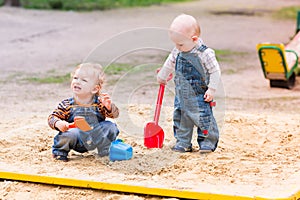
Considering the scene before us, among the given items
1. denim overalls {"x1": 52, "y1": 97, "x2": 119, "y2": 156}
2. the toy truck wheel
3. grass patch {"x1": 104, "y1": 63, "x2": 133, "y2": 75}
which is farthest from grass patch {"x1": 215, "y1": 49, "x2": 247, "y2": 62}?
denim overalls {"x1": 52, "y1": 97, "x2": 119, "y2": 156}

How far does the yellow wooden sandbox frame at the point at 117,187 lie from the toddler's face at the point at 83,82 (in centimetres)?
59

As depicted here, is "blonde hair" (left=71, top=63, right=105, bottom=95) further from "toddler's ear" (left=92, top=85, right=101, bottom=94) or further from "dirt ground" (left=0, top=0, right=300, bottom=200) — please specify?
"dirt ground" (left=0, top=0, right=300, bottom=200)

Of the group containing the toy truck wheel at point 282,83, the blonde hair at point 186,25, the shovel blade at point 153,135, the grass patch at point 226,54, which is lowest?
the grass patch at point 226,54

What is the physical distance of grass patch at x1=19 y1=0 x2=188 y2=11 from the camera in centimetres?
1370

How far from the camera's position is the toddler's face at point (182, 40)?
3.96m

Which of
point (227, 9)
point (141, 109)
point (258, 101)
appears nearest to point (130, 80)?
point (258, 101)

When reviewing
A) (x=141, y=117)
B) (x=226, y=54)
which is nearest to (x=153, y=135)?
(x=141, y=117)

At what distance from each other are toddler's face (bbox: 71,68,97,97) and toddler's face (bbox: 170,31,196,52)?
1.62 feet

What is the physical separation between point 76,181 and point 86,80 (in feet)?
2.15

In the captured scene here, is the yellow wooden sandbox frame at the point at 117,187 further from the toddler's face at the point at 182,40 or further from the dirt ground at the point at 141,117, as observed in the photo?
the toddler's face at the point at 182,40

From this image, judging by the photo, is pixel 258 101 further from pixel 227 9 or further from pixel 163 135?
pixel 227 9

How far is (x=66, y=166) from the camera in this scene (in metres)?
3.81

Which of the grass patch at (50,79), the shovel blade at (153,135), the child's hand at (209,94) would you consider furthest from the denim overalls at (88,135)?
the grass patch at (50,79)

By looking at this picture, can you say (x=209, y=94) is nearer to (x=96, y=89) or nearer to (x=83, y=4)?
(x=96, y=89)
